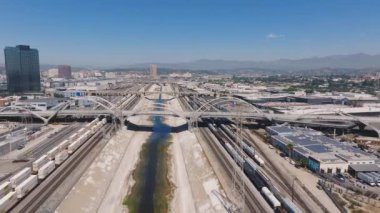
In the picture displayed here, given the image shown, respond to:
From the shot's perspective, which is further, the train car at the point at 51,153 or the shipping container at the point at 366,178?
the train car at the point at 51,153

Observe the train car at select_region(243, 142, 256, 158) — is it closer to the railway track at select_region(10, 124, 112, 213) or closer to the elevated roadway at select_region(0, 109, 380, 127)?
the elevated roadway at select_region(0, 109, 380, 127)

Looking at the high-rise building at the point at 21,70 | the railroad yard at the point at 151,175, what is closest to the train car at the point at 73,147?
the railroad yard at the point at 151,175

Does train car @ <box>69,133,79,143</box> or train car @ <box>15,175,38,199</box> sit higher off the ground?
train car @ <box>69,133,79,143</box>

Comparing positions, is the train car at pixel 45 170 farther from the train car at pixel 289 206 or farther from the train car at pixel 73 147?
the train car at pixel 289 206

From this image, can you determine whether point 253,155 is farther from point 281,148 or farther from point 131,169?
point 131,169

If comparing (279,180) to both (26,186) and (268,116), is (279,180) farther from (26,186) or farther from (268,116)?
(268,116)

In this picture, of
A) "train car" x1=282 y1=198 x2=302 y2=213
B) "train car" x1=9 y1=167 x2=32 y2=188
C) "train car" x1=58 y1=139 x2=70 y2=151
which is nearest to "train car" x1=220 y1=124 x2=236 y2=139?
"train car" x1=282 y1=198 x2=302 y2=213

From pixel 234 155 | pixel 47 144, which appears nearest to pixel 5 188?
pixel 47 144

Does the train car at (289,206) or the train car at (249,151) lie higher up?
the train car at (249,151)
